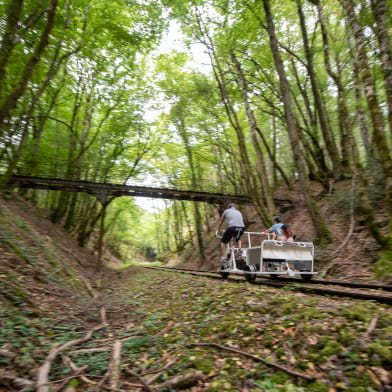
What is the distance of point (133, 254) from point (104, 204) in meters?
32.7

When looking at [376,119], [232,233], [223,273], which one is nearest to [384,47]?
[376,119]

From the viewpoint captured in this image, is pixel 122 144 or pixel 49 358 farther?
pixel 122 144

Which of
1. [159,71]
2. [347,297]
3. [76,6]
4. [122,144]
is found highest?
[159,71]

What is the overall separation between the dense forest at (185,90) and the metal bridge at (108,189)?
713mm

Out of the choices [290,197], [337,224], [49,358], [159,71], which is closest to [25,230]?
[49,358]

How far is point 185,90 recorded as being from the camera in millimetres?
18203

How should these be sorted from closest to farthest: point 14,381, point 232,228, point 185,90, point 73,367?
point 14,381 → point 73,367 → point 232,228 → point 185,90

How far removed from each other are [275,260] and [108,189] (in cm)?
1212

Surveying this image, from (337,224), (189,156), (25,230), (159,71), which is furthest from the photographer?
(189,156)

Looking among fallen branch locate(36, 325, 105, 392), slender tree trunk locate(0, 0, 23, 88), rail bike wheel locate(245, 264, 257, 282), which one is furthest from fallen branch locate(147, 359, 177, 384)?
slender tree trunk locate(0, 0, 23, 88)

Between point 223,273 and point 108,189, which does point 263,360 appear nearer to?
point 223,273

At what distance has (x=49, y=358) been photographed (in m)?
3.28

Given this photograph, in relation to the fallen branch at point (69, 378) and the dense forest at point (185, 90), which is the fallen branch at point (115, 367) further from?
the dense forest at point (185, 90)

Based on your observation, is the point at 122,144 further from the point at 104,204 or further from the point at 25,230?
the point at 25,230
